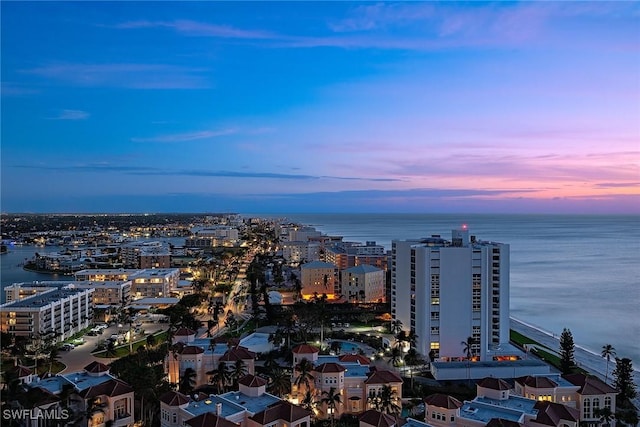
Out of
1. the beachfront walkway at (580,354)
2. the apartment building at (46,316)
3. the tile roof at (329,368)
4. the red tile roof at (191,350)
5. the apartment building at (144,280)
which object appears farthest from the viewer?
the apartment building at (144,280)

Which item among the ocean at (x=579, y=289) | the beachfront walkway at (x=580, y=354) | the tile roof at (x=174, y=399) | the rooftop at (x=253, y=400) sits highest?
the tile roof at (x=174, y=399)

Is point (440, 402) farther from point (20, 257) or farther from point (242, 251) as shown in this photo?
point (20, 257)

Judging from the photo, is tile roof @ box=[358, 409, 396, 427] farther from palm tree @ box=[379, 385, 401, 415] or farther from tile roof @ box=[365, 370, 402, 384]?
tile roof @ box=[365, 370, 402, 384]

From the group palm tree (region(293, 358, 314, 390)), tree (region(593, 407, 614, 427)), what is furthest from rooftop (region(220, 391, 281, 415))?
tree (region(593, 407, 614, 427))

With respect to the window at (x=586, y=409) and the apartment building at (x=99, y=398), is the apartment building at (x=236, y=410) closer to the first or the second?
the apartment building at (x=99, y=398)

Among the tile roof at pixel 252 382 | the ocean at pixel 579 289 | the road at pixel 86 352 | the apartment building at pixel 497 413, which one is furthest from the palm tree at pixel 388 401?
the ocean at pixel 579 289

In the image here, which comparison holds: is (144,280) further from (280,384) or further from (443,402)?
(443,402)
